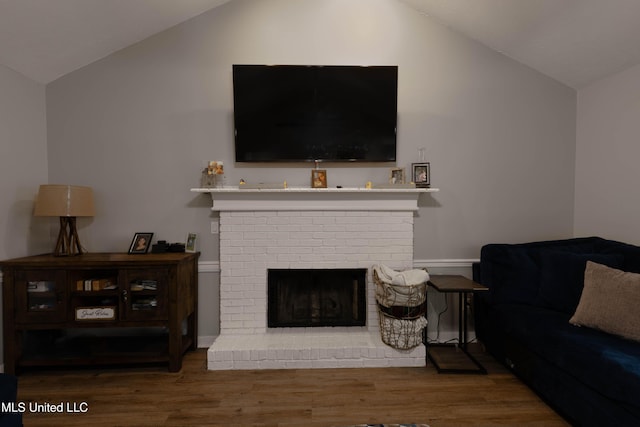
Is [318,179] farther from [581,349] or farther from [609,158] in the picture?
[609,158]

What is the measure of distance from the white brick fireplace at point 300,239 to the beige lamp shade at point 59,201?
3.37 ft

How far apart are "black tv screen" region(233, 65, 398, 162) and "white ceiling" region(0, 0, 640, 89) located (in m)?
0.77

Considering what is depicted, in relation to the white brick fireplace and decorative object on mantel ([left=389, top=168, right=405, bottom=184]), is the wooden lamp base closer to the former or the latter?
the white brick fireplace

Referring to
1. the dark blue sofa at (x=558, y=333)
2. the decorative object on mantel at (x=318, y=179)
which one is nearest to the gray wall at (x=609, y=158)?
the dark blue sofa at (x=558, y=333)

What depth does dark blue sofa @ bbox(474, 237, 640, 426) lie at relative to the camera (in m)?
1.69

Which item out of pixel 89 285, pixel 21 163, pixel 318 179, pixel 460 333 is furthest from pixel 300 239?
pixel 21 163

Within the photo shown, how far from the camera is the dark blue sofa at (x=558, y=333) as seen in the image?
5.54 ft

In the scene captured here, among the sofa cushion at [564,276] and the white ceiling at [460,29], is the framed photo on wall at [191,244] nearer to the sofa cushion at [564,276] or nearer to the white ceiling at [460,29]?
the white ceiling at [460,29]

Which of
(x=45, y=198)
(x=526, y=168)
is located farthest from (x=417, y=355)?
(x=45, y=198)

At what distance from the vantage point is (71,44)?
2664 millimetres

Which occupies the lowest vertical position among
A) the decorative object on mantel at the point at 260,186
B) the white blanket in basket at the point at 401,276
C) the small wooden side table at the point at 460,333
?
the small wooden side table at the point at 460,333

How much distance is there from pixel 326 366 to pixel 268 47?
274 centimetres

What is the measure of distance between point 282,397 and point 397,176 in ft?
6.35

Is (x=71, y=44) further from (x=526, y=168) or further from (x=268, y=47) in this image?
(x=526, y=168)
